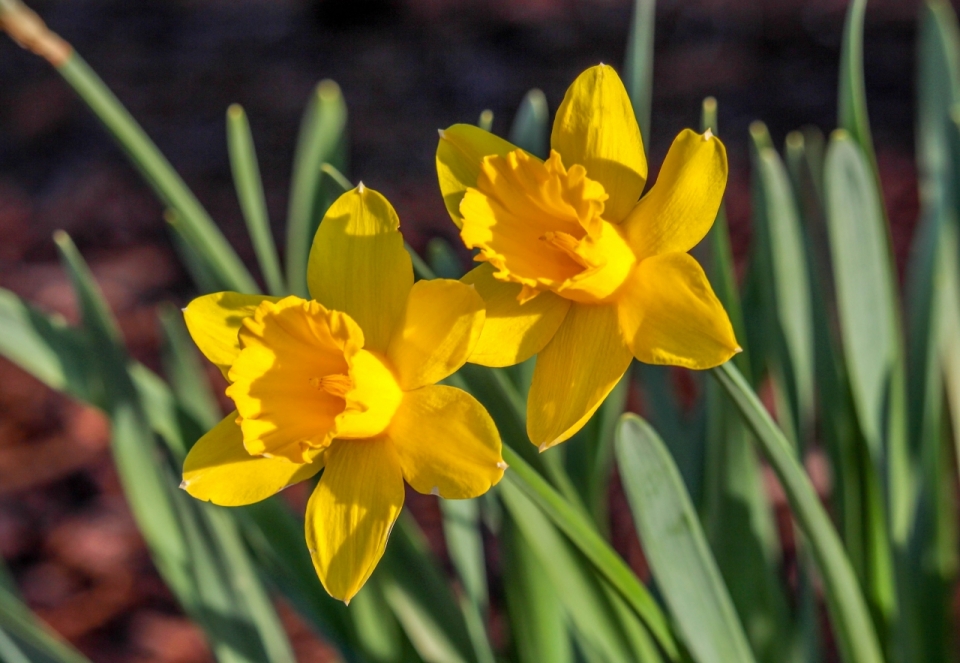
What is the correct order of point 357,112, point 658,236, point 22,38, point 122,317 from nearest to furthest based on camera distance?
point 658,236, point 22,38, point 122,317, point 357,112

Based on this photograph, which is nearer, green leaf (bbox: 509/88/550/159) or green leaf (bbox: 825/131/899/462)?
green leaf (bbox: 825/131/899/462)

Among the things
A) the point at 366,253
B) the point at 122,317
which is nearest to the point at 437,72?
the point at 122,317

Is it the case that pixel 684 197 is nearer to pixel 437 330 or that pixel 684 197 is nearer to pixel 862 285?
pixel 437 330

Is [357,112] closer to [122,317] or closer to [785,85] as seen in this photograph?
[122,317]

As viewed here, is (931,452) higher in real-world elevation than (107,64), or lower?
lower

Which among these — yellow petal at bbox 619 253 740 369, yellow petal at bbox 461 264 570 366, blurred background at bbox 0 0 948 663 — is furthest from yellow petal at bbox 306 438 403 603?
blurred background at bbox 0 0 948 663

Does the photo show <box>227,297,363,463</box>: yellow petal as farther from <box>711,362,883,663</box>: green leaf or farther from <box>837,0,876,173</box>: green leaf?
<box>837,0,876,173</box>: green leaf
